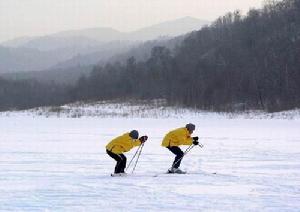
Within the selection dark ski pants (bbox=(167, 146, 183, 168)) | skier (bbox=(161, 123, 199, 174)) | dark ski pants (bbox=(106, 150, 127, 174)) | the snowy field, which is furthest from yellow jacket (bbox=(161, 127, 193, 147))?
dark ski pants (bbox=(106, 150, 127, 174))

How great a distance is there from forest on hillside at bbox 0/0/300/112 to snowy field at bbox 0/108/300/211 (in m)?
29.3

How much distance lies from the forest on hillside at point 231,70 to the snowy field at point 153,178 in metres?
29.3

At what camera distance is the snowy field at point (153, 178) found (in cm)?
888

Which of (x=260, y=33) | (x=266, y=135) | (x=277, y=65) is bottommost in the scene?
(x=266, y=135)

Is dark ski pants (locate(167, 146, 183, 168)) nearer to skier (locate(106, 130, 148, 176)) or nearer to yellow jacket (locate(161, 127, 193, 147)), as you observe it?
yellow jacket (locate(161, 127, 193, 147))

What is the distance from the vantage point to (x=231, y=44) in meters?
69.3

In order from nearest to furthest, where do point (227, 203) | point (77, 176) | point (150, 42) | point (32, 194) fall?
point (227, 203) → point (32, 194) → point (77, 176) → point (150, 42)

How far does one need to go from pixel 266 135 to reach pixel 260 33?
159 feet

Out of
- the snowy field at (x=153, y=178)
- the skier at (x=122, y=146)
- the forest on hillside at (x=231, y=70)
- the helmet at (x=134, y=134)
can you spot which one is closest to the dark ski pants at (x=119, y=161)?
the skier at (x=122, y=146)

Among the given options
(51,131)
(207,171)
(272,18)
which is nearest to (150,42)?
(272,18)

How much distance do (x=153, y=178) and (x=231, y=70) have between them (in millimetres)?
52865

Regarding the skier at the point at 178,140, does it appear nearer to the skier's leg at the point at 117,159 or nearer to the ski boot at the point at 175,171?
the ski boot at the point at 175,171

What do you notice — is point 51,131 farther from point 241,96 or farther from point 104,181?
point 241,96

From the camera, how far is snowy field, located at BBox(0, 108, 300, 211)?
8875 millimetres
